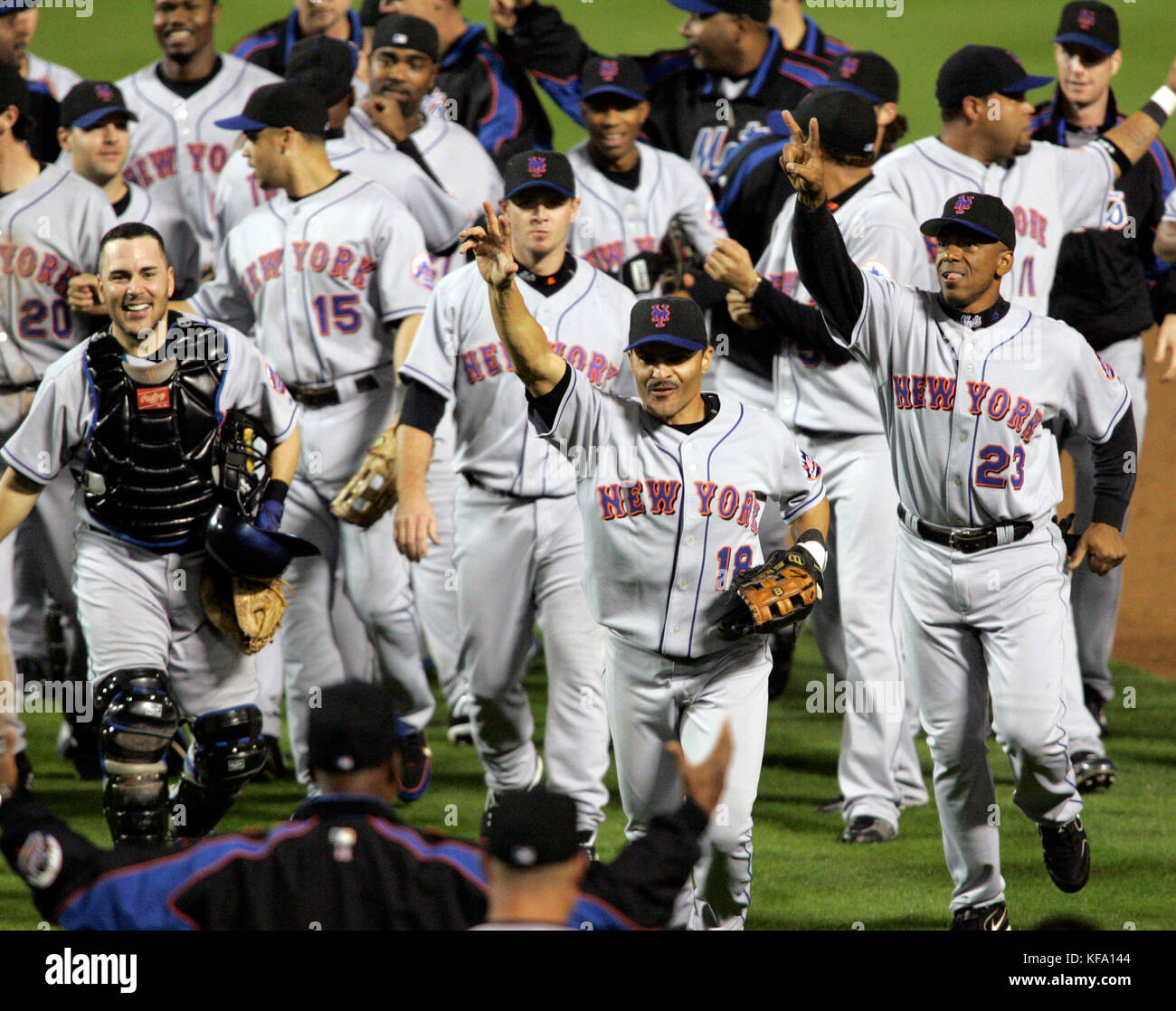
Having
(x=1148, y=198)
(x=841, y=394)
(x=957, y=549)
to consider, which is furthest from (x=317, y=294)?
(x=1148, y=198)

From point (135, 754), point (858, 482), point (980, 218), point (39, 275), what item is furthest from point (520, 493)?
point (39, 275)

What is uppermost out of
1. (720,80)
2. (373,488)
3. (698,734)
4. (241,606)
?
(720,80)

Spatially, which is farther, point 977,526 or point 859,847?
point 859,847

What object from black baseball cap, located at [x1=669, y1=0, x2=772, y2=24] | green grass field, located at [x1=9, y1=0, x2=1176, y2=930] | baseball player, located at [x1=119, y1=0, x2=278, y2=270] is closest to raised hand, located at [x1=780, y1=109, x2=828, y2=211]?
green grass field, located at [x1=9, y1=0, x2=1176, y2=930]

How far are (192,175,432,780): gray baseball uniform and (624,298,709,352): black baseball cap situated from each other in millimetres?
1858

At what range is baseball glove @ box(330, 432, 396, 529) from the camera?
18.1 ft

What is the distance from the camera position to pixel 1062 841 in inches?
177

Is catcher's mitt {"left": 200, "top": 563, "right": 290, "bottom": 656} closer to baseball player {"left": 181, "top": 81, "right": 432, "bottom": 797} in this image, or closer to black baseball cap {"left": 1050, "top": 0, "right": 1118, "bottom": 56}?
baseball player {"left": 181, "top": 81, "right": 432, "bottom": 797}

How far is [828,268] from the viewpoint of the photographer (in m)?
4.27

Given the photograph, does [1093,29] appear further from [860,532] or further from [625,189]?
[860,532]

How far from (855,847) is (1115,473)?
5.12 feet

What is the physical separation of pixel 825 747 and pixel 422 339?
107 inches

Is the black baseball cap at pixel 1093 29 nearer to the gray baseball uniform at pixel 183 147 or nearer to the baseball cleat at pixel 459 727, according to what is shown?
the gray baseball uniform at pixel 183 147
